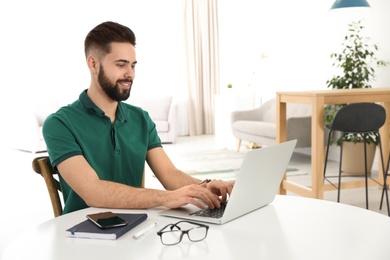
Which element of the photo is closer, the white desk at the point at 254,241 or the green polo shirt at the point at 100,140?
the white desk at the point at 254,241

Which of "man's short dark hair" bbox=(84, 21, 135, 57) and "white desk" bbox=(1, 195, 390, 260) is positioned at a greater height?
"man's short dark hair" bbox=(84, 21, 135, 57)

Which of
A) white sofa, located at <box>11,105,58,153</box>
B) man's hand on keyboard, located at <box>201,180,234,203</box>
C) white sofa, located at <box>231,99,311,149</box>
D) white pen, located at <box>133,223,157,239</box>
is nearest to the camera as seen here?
white pen, located at <box>133,223,157,239</box>

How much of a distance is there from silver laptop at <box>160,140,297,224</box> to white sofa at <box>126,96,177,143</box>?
6.95m

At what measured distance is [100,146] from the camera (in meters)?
1.98

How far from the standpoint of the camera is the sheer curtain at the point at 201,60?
9.66 meters

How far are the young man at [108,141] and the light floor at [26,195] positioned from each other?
1874 millimetres

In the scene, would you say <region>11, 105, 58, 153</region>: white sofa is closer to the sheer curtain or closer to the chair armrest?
the sheer curtain

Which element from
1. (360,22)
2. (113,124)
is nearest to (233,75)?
(360,22)

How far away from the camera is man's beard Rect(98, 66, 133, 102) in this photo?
6.49 feet

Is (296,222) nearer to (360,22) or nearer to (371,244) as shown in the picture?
(371,244)

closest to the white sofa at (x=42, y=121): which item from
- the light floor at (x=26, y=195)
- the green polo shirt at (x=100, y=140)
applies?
the light floor at (x=26, y=195)

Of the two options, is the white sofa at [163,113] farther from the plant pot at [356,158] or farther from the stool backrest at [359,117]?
the stool backrest at [359,117]

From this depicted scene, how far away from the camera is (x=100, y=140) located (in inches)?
77.8

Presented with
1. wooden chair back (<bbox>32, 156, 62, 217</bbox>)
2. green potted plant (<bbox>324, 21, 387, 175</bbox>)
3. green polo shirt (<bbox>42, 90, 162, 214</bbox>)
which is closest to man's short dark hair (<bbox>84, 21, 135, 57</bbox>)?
green polo shirt (<bbox>42, 90, 162, 214</bbox>)
